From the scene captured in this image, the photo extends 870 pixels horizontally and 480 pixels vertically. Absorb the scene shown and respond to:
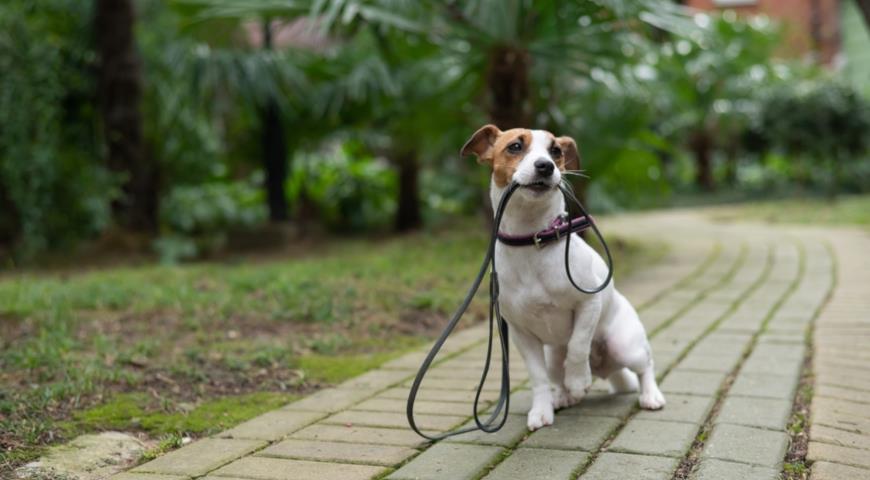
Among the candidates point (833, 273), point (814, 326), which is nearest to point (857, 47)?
point (833, 273)

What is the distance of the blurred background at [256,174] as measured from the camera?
380 cm

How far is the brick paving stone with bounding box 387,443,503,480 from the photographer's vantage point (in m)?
2.39

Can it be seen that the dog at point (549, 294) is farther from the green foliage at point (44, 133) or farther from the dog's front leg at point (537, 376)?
the green foliage at point (44, 133)

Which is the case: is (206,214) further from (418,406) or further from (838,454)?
(838,454)

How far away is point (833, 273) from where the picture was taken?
20.5 ft

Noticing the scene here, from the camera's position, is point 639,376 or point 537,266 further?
point 639,376

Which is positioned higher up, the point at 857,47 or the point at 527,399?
the point at 857,47

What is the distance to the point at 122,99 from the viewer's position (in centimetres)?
816

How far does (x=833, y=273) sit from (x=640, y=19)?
226 cm

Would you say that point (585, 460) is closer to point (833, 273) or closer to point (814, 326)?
point (814, 326)

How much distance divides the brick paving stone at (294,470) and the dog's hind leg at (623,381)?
1.08 m

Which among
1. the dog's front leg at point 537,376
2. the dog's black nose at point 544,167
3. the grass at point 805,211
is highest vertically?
the dog's black nose at point 544,167

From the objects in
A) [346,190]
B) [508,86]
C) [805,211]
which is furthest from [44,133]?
[805,211]

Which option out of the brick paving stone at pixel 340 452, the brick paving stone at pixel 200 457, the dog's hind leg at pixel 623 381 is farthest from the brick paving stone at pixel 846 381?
the brick paving stone at pixel 200 457
